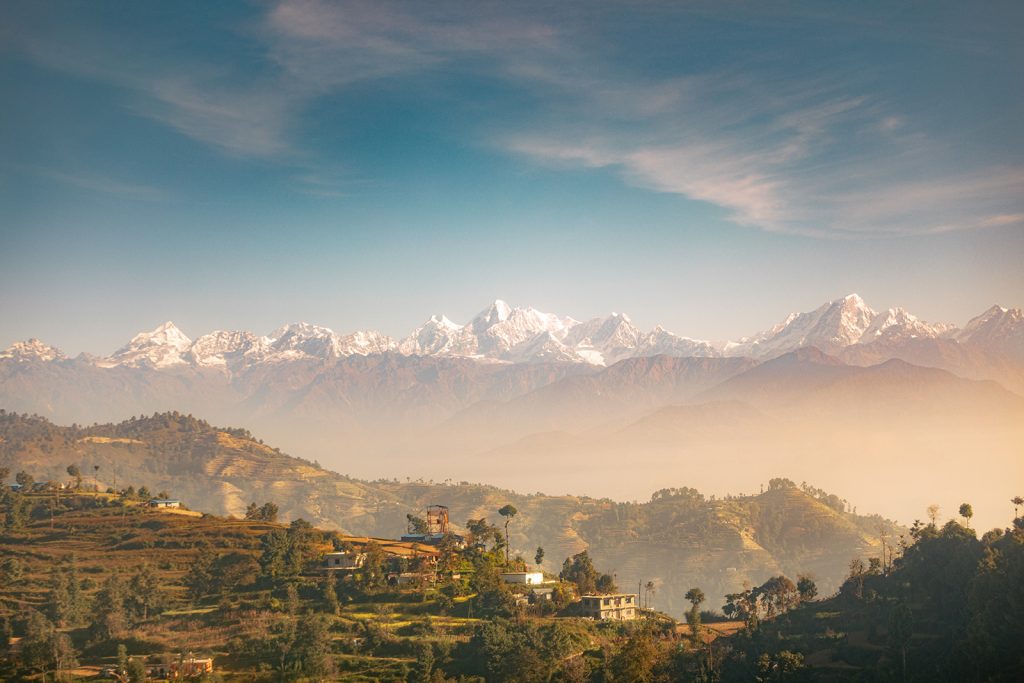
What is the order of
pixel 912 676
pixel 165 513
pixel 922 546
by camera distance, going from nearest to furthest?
pixel 912 676 < pixel 922 546 < pixel 165 513

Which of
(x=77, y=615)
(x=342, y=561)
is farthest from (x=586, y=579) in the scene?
(x=77, y=615)

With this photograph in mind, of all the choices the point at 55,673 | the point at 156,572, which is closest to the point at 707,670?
the point at 55,673

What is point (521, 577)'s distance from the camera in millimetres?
127812

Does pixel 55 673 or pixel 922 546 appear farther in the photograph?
pixel 922 546

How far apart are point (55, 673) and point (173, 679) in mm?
12567

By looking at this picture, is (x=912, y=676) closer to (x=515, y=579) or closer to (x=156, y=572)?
(x=515, y=579)

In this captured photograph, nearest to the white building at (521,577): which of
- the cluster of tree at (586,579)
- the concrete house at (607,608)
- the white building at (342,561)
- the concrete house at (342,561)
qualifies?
the cluster of tree at (586,579)

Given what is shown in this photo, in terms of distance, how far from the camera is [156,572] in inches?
5246

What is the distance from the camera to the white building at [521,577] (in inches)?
5020

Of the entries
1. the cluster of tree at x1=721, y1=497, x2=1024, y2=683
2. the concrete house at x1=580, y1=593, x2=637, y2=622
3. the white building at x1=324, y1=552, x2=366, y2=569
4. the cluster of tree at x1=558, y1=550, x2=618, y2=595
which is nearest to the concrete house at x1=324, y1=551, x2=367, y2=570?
the white building at x1=324, y1=552, x2=366, y2=569

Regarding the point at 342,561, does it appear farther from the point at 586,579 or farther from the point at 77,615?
the point at 586,579

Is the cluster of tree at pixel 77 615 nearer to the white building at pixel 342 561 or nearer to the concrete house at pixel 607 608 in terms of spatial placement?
the white building at pixel 342 561

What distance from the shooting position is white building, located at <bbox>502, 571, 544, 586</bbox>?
5020 inches

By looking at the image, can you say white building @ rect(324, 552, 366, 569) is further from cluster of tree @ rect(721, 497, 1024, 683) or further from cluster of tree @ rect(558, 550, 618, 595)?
cluster of tree @ rect(721, 497, 1024, 683)
